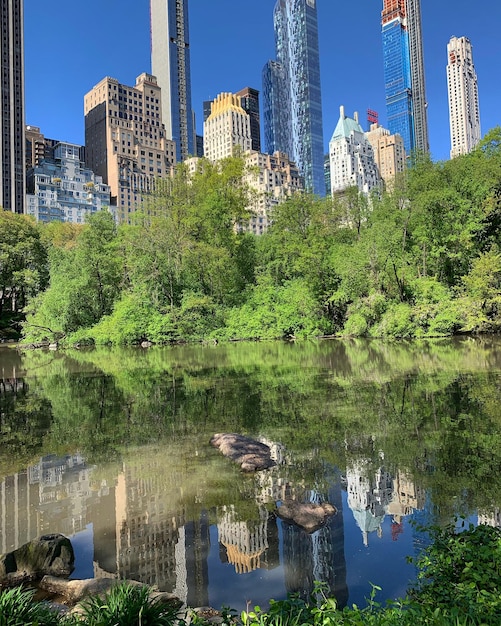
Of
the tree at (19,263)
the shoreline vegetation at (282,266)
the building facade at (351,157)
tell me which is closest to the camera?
the shoreline vegetation at (282,266)

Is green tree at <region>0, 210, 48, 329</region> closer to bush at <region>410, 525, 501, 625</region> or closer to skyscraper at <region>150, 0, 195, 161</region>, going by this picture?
bush at <region>410, 525, 501, 625</region>

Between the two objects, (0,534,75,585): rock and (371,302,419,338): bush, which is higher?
(371,302,419,338): bush

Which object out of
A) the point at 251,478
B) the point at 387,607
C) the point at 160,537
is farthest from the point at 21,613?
the point at 251,478

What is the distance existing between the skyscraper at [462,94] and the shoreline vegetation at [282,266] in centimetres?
18129

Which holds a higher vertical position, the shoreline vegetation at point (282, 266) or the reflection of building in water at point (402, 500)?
the shoreline vegetation at point (282, 266)

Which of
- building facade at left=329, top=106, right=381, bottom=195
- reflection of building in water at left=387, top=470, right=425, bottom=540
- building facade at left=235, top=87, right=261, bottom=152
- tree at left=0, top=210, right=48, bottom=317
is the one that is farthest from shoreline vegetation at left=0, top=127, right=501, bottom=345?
building facade at left=235, top=87, right=261, bottom=152

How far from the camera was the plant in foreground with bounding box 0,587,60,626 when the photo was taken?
2.93m

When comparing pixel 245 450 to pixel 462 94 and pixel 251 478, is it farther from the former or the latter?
pixel 462 94

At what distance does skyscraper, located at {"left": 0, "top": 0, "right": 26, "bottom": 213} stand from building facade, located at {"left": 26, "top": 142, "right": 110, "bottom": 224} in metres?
3.10

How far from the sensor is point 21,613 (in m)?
3.05

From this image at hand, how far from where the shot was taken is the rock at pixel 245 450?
22.8ft

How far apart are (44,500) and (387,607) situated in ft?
15.7

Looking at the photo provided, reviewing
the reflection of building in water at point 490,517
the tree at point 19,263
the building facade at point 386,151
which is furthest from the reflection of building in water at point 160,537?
the building facade at point 386,151

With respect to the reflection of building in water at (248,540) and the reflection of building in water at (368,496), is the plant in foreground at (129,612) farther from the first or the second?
the reflection of building in water at (368,496)
